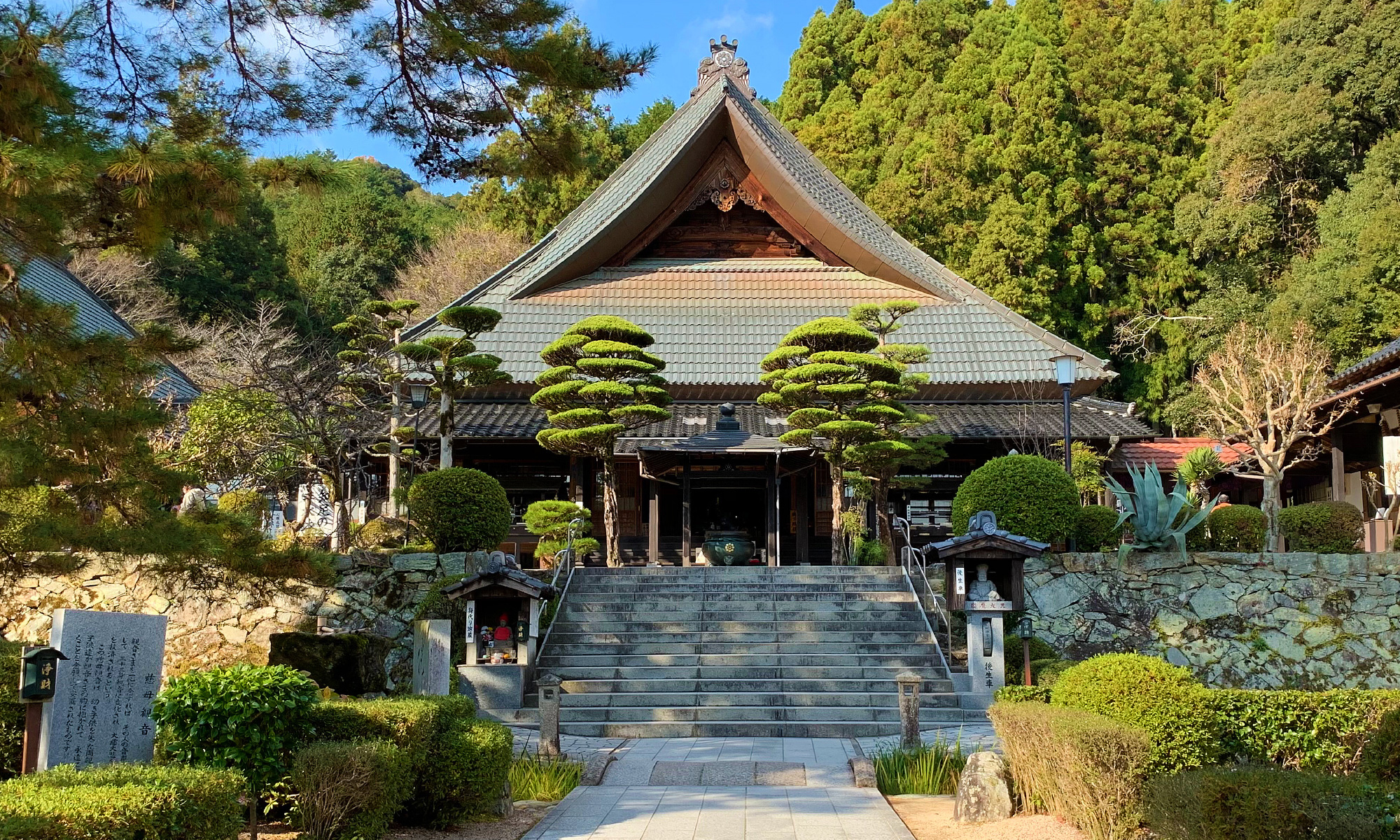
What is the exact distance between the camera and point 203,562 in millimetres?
8766

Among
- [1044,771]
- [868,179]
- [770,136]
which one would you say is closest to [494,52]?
[1044,771]

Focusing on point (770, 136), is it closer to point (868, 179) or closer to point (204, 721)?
point (868, 179)

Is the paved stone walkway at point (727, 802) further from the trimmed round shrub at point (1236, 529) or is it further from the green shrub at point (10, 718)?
the trimmed round shrub at point (1236, 529)

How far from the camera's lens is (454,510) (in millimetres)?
13609

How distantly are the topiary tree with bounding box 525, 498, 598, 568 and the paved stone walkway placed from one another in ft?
18.0

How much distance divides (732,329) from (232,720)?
15715 millimetres

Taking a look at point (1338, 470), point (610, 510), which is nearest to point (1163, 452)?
point (1338, 470)

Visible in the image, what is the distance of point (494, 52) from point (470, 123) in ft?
2.22

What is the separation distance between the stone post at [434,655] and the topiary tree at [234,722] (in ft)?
11.6

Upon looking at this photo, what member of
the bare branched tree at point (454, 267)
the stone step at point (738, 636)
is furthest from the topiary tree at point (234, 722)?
the bare branched tree at point (454, 267)

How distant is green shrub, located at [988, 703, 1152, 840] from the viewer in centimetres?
613

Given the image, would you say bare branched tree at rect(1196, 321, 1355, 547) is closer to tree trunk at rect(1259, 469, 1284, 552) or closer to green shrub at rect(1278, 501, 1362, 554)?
tree trunk at rect(1259, 469, 1284, 552)

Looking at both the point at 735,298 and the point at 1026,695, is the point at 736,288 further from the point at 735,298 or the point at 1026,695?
the point at 1026,695

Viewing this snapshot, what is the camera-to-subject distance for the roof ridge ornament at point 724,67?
23297mm
